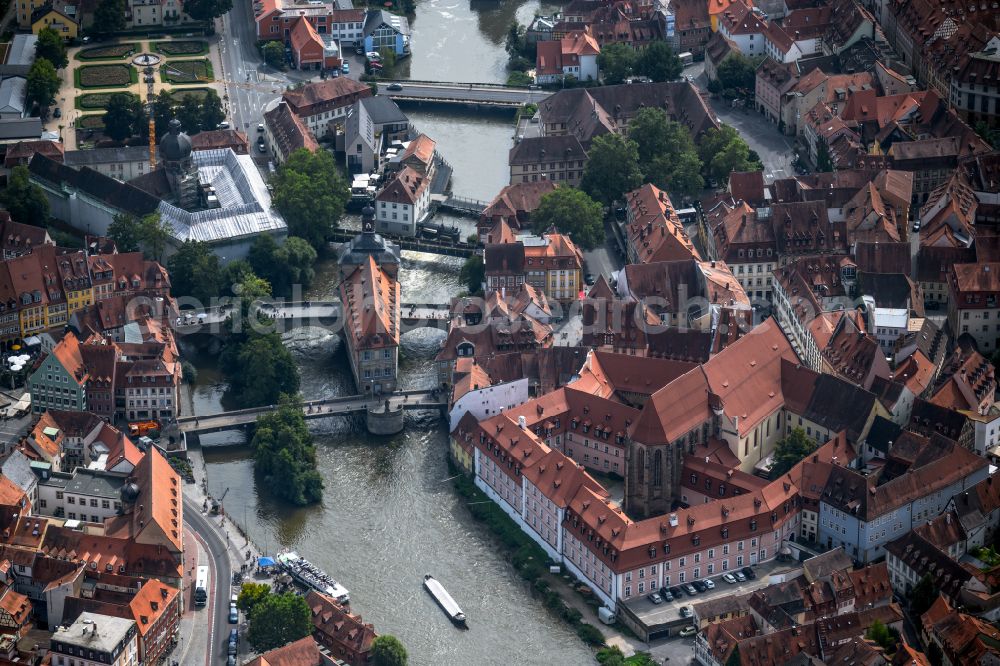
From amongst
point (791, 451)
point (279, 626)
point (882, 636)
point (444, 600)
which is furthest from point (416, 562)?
point (882, 636)

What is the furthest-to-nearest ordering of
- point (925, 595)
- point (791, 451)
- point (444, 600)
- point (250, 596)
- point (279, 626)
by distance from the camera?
point (791, 451), point (444, 600), point (250, 596), point (925, 595), point (279, 626)

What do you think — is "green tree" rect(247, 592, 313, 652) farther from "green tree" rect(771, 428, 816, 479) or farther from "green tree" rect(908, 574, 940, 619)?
"green tree" rect(908, 574, 940, 619)

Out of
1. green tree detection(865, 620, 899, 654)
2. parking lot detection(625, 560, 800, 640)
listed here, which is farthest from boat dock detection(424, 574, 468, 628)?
green tree detection(865, 620, 899, 654)

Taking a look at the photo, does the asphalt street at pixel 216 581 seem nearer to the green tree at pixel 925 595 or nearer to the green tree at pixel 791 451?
the green tree at pixel 791 451

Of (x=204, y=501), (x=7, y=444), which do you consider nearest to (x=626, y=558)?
(x=204, y=501)

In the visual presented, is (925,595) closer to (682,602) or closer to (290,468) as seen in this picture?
(682,602)
